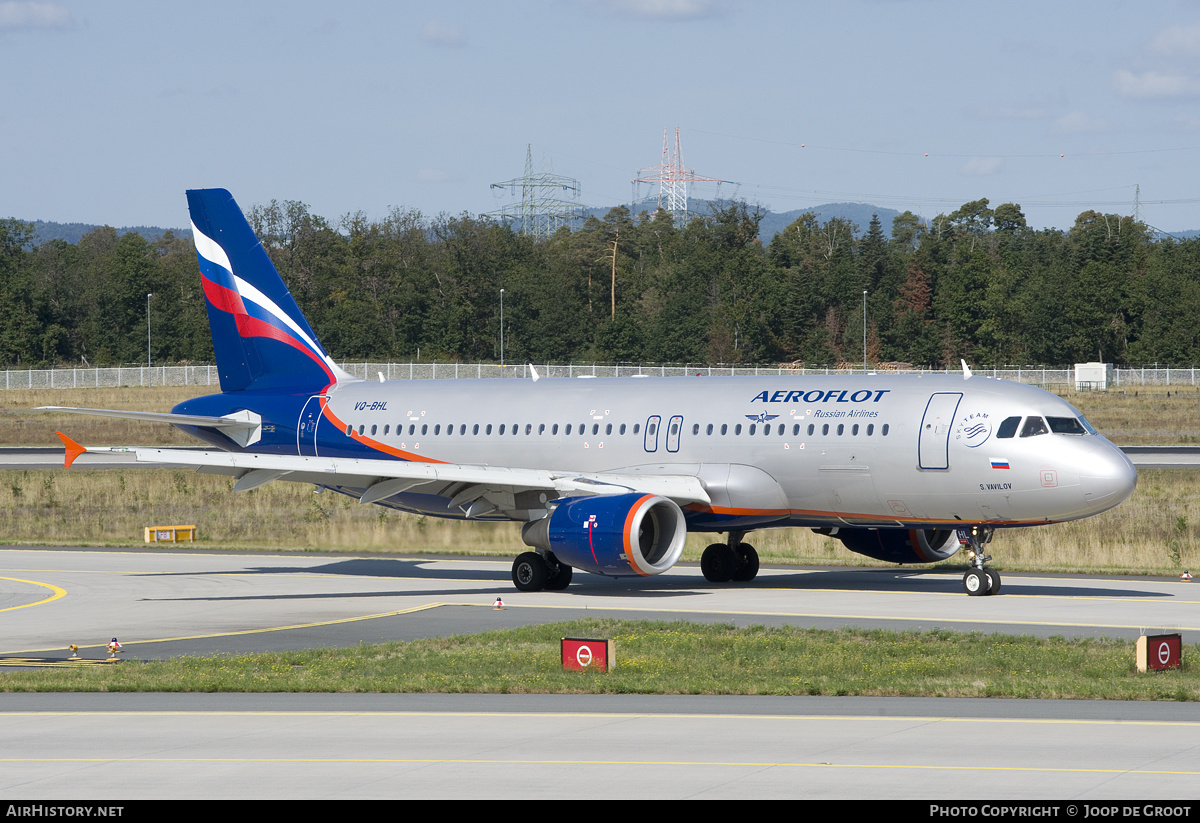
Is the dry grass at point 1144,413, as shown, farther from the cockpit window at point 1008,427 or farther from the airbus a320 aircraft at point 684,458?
the cockpit window at point 1008,427

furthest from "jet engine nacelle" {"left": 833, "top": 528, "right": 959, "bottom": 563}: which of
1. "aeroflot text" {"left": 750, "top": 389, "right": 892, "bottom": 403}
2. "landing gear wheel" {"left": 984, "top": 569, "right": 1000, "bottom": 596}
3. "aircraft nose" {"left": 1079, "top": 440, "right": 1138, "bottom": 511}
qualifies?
"aircraft nose" {"left": 1079, "top": 440, "right": 1138, "bottom": 511}

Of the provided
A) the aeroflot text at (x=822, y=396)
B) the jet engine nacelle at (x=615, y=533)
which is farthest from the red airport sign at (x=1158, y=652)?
the aeroflot text at (x=822, y=396)

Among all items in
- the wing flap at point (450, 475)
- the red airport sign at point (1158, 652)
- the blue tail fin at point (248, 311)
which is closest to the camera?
the red airport sign at point (1158, 652)

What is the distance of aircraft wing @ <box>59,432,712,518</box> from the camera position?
31.7 meters

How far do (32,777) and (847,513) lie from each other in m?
21.0

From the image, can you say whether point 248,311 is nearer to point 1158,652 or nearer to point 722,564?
point 722,564

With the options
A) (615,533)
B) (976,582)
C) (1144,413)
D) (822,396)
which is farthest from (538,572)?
(1144,413)

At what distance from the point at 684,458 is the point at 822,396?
3.43 meters

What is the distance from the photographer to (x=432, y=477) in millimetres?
32406

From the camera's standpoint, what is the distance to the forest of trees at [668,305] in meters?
141

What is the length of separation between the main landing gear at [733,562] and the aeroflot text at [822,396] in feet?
12.2

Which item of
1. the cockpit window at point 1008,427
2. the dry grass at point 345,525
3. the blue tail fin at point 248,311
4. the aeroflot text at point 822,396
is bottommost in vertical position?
the dry grass at point 345,525

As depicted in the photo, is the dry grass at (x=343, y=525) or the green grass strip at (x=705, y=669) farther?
the dry grass at (x=343, y=525)
